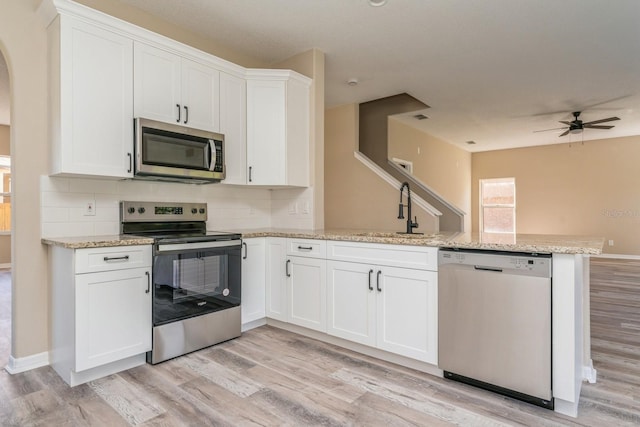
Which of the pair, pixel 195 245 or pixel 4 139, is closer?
pixel 195 245

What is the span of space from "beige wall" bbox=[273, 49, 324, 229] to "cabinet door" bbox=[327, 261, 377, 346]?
92 centimetres

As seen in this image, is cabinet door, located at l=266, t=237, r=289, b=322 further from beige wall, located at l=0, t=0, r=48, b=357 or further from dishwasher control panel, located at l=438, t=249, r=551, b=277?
beige wall, located at l=0, t=0, r=48, b=357

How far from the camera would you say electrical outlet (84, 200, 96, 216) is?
266cm

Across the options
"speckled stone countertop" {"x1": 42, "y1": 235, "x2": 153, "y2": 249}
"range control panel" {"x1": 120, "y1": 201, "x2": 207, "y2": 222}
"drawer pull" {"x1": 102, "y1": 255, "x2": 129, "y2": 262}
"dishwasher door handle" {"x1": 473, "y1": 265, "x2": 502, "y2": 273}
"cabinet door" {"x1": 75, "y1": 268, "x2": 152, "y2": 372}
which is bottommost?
"cabinet door" {"x1": 75, "y1": 268, "x2": 152, "y2": 372}

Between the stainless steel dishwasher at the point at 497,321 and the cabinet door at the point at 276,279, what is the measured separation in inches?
54.0

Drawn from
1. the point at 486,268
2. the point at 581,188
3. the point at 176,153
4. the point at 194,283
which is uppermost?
the point at 581,188

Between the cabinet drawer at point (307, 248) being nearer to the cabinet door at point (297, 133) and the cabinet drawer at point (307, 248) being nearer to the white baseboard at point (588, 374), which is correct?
the cabinet door at point (297, 133)

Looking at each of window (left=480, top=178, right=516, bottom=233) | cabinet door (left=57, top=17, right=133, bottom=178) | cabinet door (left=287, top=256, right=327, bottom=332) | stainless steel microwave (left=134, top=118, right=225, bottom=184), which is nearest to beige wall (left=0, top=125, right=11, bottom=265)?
cabinet door (left=57, top=17, right=133, bottom=178)

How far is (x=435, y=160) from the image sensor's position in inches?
313

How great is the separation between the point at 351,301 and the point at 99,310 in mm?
1632

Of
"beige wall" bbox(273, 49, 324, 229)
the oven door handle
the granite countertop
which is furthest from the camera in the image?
"beige wall" bbox(273, 49, 324, 229)

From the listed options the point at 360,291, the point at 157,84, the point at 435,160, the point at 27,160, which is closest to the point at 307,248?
the point at 360,291

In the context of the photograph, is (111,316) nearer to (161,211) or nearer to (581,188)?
(161,211)

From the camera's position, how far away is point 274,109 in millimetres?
3402
